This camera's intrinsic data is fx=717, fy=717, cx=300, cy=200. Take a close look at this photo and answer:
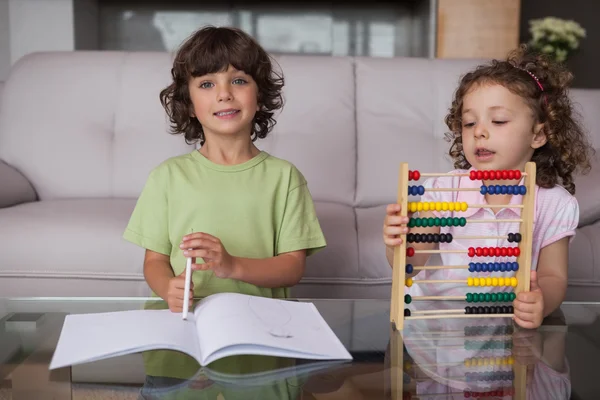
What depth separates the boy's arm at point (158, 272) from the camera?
4.48 feet

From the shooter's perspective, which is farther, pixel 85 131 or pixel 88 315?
pixel 85 131

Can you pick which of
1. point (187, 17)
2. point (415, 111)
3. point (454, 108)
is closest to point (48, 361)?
point (454, 108)

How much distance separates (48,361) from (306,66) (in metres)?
1.81

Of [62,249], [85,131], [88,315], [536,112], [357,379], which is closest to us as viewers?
[357,379]

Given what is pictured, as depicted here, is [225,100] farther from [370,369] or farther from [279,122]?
[279,122]

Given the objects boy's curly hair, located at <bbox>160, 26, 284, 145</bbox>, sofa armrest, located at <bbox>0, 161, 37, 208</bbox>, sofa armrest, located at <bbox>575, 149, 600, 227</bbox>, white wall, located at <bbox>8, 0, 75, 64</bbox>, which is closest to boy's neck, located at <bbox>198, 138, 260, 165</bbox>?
boy's curly hair, located at <bbox>160, 26, 284, 145</bbox>

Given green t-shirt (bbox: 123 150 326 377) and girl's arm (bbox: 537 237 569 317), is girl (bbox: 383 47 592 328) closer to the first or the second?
girl's arm (bbox: 537 237 569 317)

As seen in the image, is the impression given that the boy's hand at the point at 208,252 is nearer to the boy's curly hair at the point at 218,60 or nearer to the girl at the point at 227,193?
the girl at the point at 227,193

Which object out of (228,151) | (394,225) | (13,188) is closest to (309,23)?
(13,188)

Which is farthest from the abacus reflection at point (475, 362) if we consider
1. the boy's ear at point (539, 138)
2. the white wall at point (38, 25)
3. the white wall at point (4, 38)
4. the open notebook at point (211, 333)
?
the white wall at point (4, 38)

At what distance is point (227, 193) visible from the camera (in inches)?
59.9

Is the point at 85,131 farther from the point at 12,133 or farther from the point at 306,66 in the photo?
the point at 306,66

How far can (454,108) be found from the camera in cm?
152

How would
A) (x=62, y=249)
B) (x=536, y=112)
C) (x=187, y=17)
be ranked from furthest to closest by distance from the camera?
(x=187, y=17) → (x=62, y=249) → (x=536, y=112)
